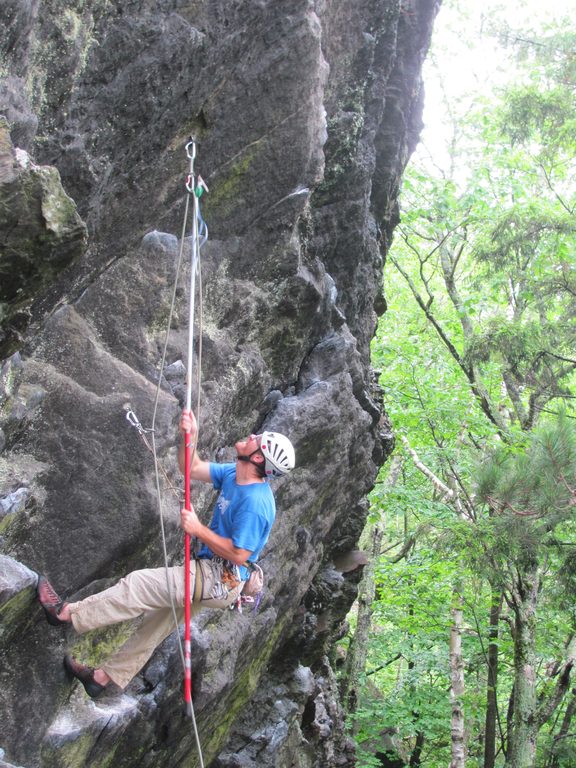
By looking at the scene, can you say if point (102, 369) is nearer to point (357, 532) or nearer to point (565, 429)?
point (565, 429)

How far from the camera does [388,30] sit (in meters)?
9.63

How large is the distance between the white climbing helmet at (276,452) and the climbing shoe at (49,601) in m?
1.81

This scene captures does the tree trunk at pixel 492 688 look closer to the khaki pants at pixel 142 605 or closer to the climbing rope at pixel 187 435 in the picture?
the khaki pants at pixel 142 605

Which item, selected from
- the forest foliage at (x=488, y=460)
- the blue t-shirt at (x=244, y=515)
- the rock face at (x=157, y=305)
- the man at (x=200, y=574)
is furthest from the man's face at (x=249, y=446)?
the forest foliage at (x=488, y=460)

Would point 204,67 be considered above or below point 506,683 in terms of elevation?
above

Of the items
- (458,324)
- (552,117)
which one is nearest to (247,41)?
(552,117)

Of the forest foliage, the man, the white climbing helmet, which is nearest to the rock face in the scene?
the man

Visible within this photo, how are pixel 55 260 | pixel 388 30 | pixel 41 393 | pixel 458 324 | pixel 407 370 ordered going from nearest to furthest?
1. pixel 55 260
2. pixel 41 393
3. pixel 388 30
4. pixel 407 370
5. pixel 458 324

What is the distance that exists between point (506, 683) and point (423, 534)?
9.06 m

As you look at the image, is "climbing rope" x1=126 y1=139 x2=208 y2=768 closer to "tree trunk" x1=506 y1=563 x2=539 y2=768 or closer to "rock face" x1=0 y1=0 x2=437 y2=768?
"rock face" x1=0 y1=0 x2=437 y2=768

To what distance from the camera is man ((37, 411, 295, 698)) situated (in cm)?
529

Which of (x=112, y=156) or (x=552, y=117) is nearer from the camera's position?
(x=112, y=156)

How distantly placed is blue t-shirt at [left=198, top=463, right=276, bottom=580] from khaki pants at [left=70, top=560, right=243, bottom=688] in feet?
0.86

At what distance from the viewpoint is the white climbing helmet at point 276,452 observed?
17.6ft
